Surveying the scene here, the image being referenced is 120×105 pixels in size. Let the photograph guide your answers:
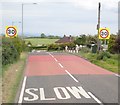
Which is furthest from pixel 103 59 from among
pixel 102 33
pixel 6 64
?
pixel 6 64

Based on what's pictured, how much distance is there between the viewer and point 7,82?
17.9 m

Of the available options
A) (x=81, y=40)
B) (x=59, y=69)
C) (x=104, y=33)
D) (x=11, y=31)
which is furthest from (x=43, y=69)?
(x=81, y=40)

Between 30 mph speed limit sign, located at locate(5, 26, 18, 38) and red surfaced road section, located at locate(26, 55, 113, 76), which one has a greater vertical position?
30 mph speed limit sign, located at locate(5, 26, 18, 38)

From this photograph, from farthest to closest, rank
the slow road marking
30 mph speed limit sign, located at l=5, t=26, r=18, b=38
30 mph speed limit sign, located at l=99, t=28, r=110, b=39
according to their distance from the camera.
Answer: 30 mph speed limit sign, located at l=99, t=28, r=110, b=39
30 mph speed limit sign, located at l=5, t=26, r=18, b=38
the slow road marking

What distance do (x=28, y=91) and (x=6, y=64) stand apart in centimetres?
1206

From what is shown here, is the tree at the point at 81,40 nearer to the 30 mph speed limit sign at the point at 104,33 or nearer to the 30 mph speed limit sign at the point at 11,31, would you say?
the 30 mph speed limit sign at the point at 104,33

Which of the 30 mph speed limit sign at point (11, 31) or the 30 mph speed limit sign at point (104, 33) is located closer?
the 30 mph speed limit sign at point (11, 31)

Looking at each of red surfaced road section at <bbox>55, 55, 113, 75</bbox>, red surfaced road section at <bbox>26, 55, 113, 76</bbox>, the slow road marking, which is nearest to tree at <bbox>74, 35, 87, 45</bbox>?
red surfaced road section at <bbox>26, 55, 113, 76</bbox>

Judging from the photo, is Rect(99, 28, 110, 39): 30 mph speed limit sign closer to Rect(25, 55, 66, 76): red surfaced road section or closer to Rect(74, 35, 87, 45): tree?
Rect(25, 55, 66, 76): red surfaced road section

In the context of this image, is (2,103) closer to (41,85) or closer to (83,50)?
(41,85)

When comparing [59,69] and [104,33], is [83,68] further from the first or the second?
[104,33]

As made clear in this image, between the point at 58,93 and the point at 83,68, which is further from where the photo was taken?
the point at 83,68

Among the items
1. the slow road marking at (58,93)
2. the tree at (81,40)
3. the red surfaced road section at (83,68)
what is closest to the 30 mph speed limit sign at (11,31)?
the red surfaced road section at (83,68)

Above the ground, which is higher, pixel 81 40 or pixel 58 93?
pixel 58 93
